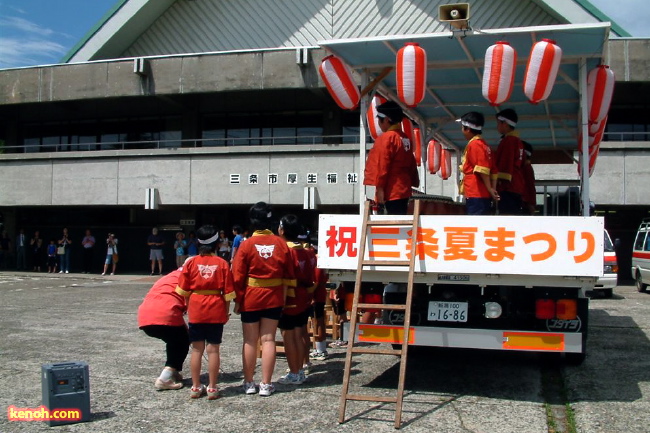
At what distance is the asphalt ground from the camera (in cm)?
529

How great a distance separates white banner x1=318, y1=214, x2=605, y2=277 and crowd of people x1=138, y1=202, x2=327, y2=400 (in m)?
0.77

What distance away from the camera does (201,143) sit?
25469 mm

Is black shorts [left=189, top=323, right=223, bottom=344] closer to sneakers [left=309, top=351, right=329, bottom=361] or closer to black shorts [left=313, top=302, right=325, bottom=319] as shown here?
black shorts [left=313, top=302, right=325, bottom=319]

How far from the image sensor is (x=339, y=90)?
294 inches

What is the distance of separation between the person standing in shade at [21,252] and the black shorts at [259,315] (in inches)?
913

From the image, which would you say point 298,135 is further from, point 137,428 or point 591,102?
point 137,428

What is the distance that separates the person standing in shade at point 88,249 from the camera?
81.5ft

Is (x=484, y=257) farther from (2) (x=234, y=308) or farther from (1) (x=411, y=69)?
(2) (x=234, y=308)

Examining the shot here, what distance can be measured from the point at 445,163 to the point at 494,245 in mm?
5838

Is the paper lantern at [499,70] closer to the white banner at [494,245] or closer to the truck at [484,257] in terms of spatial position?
the truck at [484,257]

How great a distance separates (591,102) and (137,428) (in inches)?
218

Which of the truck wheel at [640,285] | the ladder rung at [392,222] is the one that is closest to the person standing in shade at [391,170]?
the ladder rung at [392,222]

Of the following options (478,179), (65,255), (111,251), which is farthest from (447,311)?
(65,255)

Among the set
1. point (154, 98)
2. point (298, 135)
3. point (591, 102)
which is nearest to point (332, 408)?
point (591, 102)
